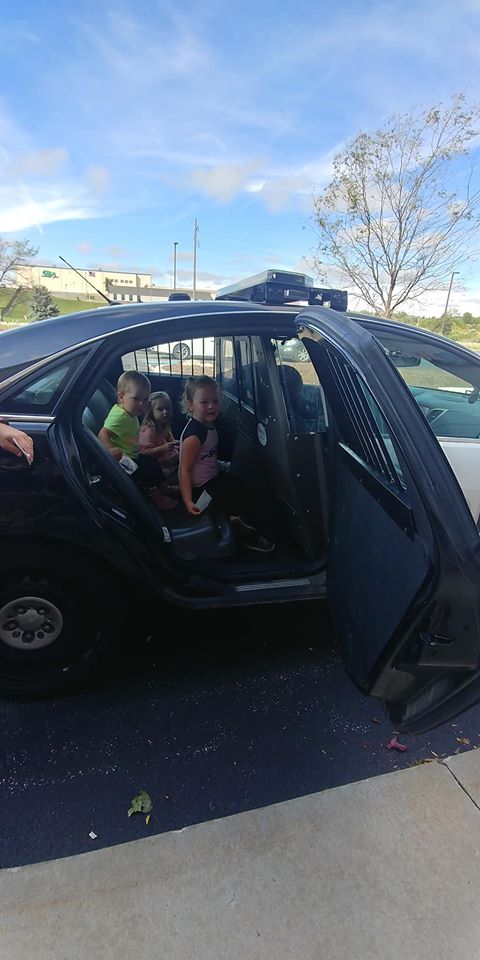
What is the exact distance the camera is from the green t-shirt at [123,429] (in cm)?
285

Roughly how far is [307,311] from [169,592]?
1.29 metres

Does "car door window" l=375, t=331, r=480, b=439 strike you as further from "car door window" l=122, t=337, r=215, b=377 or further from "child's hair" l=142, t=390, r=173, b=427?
"car door window" l=122, t=337, r=215, b=377

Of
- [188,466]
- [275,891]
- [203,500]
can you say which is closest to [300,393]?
[188,466]

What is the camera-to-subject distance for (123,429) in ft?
9.43

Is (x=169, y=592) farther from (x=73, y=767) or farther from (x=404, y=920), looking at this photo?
(x=404, y=920)

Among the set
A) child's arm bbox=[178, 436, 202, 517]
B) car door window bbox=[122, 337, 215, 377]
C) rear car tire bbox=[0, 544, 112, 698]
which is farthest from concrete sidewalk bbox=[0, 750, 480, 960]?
car door window bbox=[122, 337, 215, 377]

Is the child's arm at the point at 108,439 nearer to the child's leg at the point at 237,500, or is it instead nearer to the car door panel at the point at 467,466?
the child's leg at the point at 237,500

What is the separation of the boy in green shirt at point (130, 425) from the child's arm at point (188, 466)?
0.91 ft

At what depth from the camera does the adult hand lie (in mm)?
1752

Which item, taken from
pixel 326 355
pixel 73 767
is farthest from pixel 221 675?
pixel 326 355

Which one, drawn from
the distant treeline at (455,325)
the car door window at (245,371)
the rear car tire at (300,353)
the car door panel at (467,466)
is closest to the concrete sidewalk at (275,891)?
the car door panel at (467,466)

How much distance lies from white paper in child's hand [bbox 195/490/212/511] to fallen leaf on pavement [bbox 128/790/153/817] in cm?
149

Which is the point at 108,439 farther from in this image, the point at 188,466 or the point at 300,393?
the point at 300,393

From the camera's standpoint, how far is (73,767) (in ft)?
6.00
